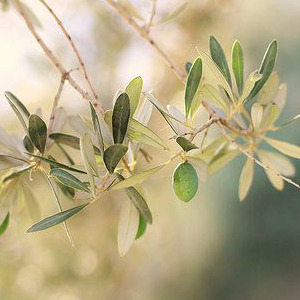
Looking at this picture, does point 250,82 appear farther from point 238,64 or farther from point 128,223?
point 128,223

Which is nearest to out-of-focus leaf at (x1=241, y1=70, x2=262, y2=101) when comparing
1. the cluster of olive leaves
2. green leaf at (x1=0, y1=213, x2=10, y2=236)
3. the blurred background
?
the cluster of olive leaves

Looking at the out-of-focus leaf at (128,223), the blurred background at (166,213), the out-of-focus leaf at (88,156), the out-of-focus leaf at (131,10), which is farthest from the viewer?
the blurred background at (166,213)

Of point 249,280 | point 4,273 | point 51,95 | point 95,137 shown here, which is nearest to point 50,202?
point 4,273

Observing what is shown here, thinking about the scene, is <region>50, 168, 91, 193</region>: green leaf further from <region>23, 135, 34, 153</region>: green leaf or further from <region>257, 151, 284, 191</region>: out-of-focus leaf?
<region>257, 151, 284, 191</region>: out-of-focus leaf

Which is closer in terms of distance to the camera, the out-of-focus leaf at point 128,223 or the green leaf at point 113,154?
the green leaf at point 113,154

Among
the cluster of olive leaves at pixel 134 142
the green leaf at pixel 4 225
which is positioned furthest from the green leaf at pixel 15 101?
the green leaf at pixel 4 225

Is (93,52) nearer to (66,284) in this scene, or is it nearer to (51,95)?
(51,95)

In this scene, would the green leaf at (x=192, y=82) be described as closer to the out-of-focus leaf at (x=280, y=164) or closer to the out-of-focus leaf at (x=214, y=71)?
the out-of-focus leaf at (x=214, y=71)

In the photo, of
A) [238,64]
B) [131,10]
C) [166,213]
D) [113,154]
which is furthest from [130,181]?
[166,213]
